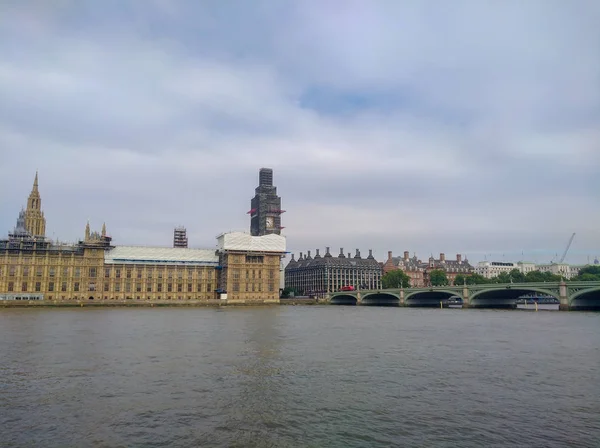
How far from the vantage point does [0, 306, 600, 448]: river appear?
18266 millimetres

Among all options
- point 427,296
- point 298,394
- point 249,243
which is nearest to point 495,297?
point 427,296

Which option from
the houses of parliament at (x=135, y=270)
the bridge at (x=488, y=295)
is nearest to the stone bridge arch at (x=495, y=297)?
the bridge at (x=488, y=295)

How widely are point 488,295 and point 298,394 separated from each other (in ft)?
383

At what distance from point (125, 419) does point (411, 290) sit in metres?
134

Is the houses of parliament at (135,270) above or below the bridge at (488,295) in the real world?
above

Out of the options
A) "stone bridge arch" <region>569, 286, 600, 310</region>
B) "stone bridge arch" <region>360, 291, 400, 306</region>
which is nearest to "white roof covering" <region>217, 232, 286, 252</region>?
"stone bridge arch" <region>360, 291, 400, 306</region>

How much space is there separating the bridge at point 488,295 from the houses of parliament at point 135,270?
39.0 meters

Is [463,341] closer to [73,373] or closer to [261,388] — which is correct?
[261,388]

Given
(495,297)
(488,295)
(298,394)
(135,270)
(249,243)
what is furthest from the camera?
(249,243)

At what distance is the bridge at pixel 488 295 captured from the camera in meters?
99.1

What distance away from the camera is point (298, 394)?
80.9ft

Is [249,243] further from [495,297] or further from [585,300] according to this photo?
[585,300]

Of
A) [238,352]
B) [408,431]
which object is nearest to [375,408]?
[408,431]

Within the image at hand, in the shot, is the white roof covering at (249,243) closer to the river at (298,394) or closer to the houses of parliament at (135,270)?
the houses of parliament at (135,270)
